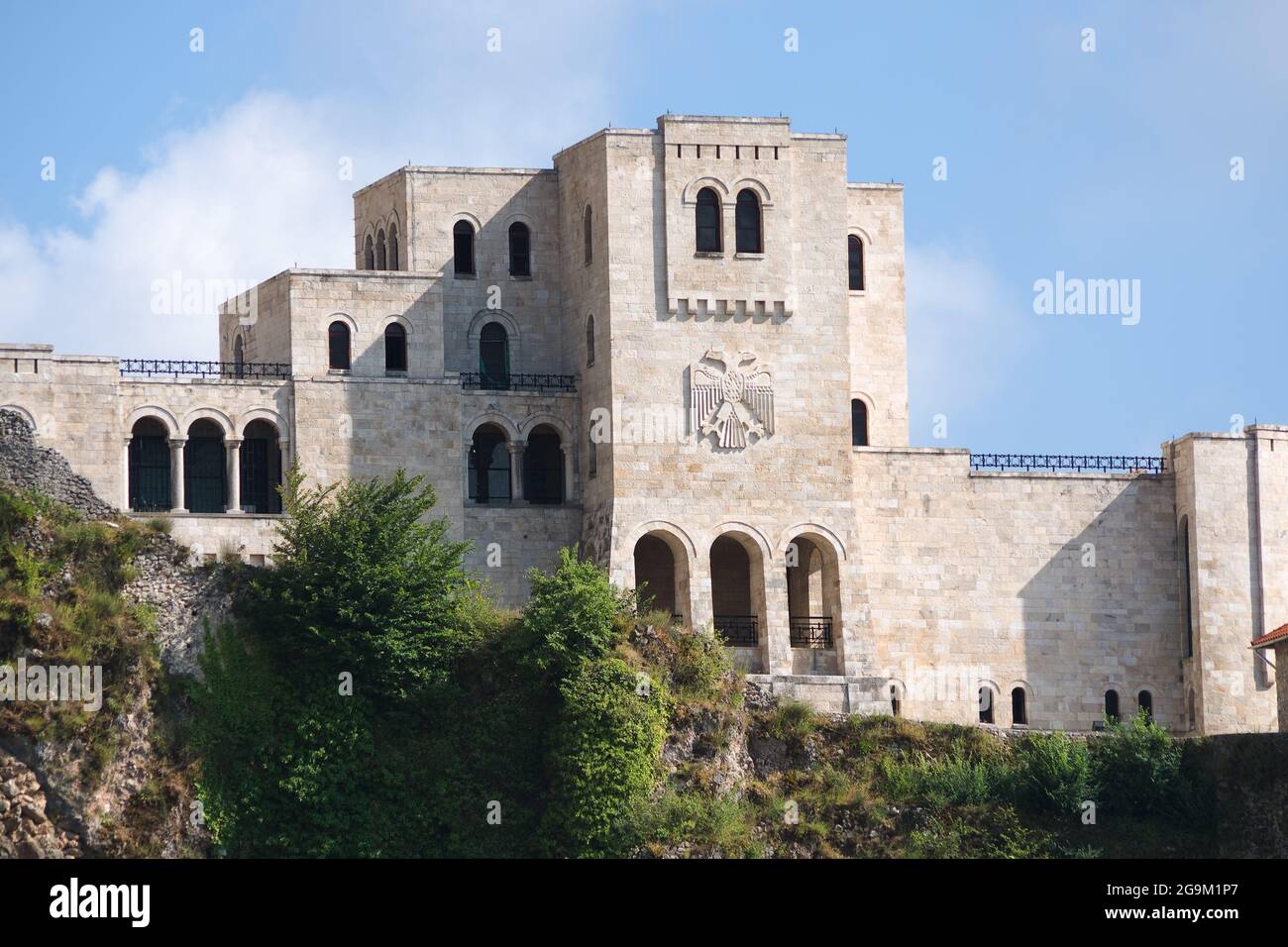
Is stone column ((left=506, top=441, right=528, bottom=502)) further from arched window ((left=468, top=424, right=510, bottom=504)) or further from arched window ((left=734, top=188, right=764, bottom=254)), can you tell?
arched window ((left=734, top=188, right=764, bottom=254))

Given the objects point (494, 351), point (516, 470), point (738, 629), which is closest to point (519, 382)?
point (494, 351)

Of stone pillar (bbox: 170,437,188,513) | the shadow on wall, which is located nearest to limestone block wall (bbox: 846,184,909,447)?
the shadow on wall

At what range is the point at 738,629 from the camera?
262 ft

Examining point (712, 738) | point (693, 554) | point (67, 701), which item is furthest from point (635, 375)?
point (67, 701)

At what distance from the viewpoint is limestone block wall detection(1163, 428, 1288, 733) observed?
81.2 meters

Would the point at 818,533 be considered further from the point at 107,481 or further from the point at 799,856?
the point at 107,481

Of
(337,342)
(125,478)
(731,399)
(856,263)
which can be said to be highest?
(856,263)

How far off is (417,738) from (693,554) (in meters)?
9.95

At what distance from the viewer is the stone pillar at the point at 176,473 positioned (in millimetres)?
78188

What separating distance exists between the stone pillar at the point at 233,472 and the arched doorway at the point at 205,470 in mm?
557

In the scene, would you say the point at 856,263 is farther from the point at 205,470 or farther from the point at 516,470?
the point at 205,470

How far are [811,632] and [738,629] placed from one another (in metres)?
1.87

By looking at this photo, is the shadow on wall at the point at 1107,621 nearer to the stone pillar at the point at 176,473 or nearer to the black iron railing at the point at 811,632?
the black iron railing at the point at 811,632

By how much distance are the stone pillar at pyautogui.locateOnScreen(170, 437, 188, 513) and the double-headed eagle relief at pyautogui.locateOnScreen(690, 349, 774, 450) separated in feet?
41.1
